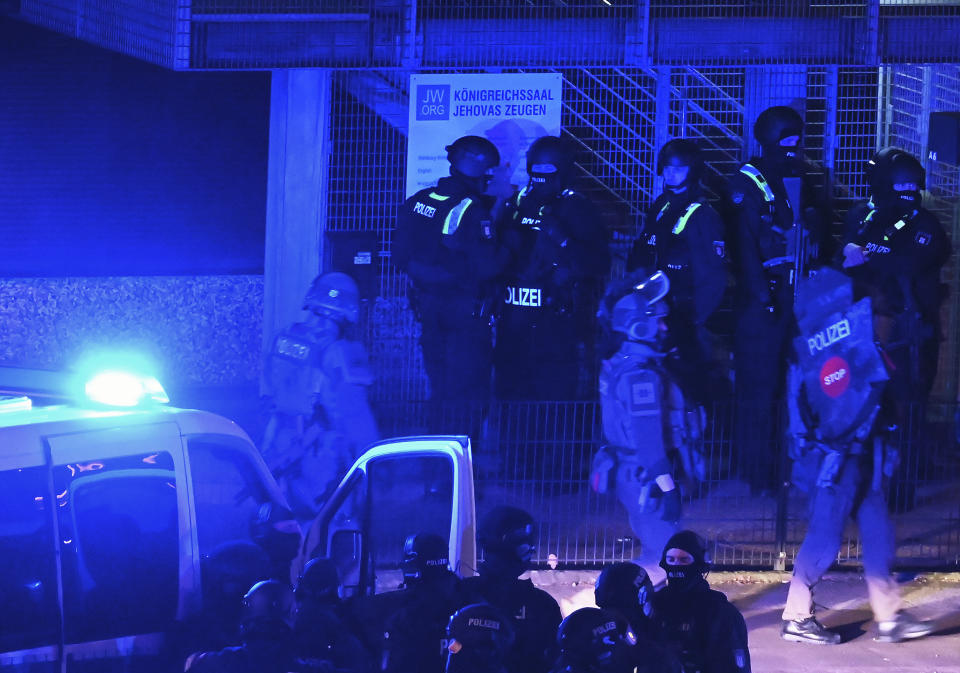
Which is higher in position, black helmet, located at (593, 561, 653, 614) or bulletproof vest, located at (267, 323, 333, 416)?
bulletproof vest, located at (267, 323, 333, 416)

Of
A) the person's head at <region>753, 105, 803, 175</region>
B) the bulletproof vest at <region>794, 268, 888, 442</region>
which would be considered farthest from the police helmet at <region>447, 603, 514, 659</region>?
the person's head at <region>753, 105, 803, 175</region>

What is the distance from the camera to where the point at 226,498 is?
814 centimetres

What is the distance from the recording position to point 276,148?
11.4 m

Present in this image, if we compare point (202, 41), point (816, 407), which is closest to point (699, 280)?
point (816, 407)

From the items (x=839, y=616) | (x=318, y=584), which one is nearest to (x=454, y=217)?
(x=839, y=616)

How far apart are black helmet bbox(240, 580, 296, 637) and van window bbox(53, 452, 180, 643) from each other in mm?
316

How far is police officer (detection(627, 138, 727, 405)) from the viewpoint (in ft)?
32.7

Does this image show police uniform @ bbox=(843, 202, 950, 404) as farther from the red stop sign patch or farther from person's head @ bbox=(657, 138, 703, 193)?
the red stop sign patch

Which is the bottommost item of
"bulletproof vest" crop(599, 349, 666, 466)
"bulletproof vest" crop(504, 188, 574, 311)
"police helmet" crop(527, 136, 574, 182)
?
"bulletproof vest" crop(599, 349, 666, 466)

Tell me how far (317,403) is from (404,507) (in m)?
0.97

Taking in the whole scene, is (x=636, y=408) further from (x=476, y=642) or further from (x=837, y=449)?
(x=476, y=642)

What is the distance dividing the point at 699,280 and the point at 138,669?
20.3 ft

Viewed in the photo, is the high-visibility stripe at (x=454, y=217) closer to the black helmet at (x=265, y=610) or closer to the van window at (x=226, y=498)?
the van window at (x=226, y=498)

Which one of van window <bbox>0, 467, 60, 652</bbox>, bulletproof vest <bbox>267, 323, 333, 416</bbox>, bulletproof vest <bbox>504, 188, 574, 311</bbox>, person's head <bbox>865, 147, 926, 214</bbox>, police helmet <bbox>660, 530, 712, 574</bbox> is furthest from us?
bulletproof vest <bbox>504, 188, 574, 311</bbox>
